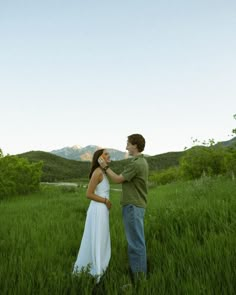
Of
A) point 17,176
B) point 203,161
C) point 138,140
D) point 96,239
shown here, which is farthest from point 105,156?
point 203,161

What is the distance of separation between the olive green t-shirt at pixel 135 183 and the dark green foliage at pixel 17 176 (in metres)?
14.2

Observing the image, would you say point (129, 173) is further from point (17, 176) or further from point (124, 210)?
point (17, 176)

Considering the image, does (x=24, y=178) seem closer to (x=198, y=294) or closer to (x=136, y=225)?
(x=136, y=225)

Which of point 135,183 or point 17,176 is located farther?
point 17,176

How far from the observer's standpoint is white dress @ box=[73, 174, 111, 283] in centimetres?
489

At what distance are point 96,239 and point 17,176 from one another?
49.6 ft

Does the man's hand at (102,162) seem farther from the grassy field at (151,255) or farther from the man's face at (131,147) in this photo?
the grassy field at (151,255)

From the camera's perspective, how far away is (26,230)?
7895mm

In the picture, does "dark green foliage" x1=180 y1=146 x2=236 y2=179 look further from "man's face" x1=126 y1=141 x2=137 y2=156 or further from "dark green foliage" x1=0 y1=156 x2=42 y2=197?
"man's face" x1=126 y1=141 x2=137 y2=156

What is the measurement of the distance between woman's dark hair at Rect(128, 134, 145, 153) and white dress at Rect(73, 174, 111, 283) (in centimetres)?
65

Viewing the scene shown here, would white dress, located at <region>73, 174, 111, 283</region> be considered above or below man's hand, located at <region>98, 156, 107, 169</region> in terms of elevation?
below

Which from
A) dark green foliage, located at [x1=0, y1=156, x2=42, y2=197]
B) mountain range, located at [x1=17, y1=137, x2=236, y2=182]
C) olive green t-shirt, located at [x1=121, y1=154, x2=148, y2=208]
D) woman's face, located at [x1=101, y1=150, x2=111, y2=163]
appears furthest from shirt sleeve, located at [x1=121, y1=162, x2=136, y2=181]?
mountain range, located at [x1=17, y1=137, x2=236, y2=182]

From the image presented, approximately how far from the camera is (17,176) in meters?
19.2

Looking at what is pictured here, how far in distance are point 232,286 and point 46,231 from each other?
16.1 feet
